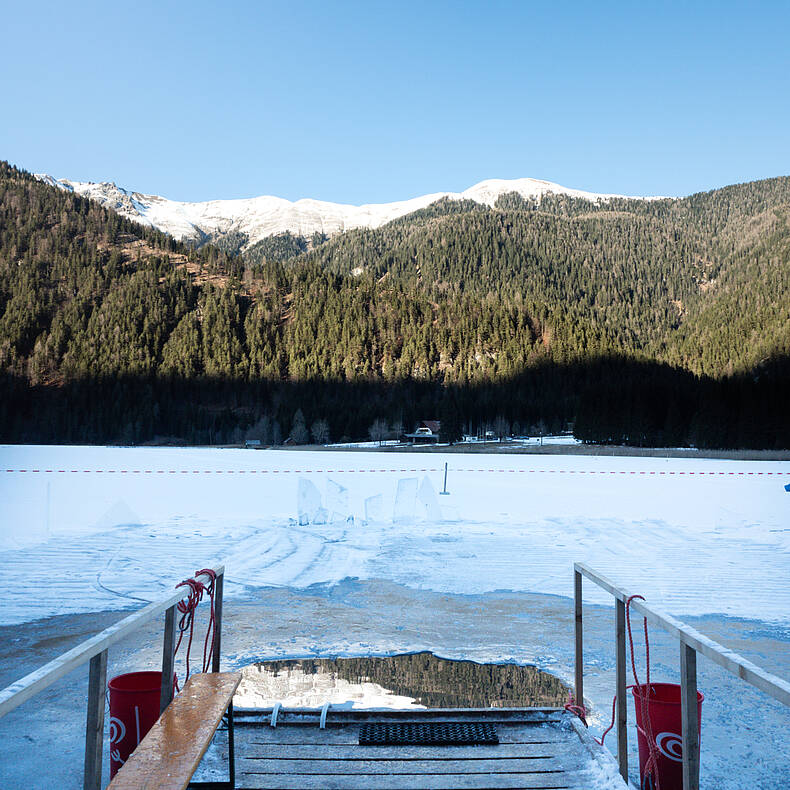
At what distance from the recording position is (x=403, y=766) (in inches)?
141

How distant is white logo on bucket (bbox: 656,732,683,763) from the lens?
3.50 metres

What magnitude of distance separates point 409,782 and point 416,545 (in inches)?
294

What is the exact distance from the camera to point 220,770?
3436mm

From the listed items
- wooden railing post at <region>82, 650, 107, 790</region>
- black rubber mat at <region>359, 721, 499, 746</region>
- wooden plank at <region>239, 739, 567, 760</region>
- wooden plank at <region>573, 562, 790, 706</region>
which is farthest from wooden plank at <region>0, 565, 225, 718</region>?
wooden plank at <region>573, 562, 790, 706</region>

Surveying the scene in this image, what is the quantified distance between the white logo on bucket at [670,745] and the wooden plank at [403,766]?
423 millimetres

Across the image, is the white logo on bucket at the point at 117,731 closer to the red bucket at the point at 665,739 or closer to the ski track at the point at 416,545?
the red bucket at the point at 665,739

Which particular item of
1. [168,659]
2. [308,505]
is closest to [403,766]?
[168,659]

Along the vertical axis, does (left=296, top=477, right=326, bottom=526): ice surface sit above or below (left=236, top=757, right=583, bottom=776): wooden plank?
above

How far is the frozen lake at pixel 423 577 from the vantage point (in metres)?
5.26

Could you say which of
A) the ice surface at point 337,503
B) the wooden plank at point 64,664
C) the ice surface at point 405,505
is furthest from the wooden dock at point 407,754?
the ice surface at point 337,503

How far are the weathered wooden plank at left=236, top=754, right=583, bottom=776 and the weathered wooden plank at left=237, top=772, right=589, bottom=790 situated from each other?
5cm

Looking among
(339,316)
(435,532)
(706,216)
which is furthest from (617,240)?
(435,532)

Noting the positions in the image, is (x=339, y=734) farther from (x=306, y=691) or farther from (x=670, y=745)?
(x=670, y=745)

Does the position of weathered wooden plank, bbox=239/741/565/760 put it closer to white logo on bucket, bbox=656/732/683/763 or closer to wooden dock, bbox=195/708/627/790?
wooden dock, bbox=195/708/627/790
